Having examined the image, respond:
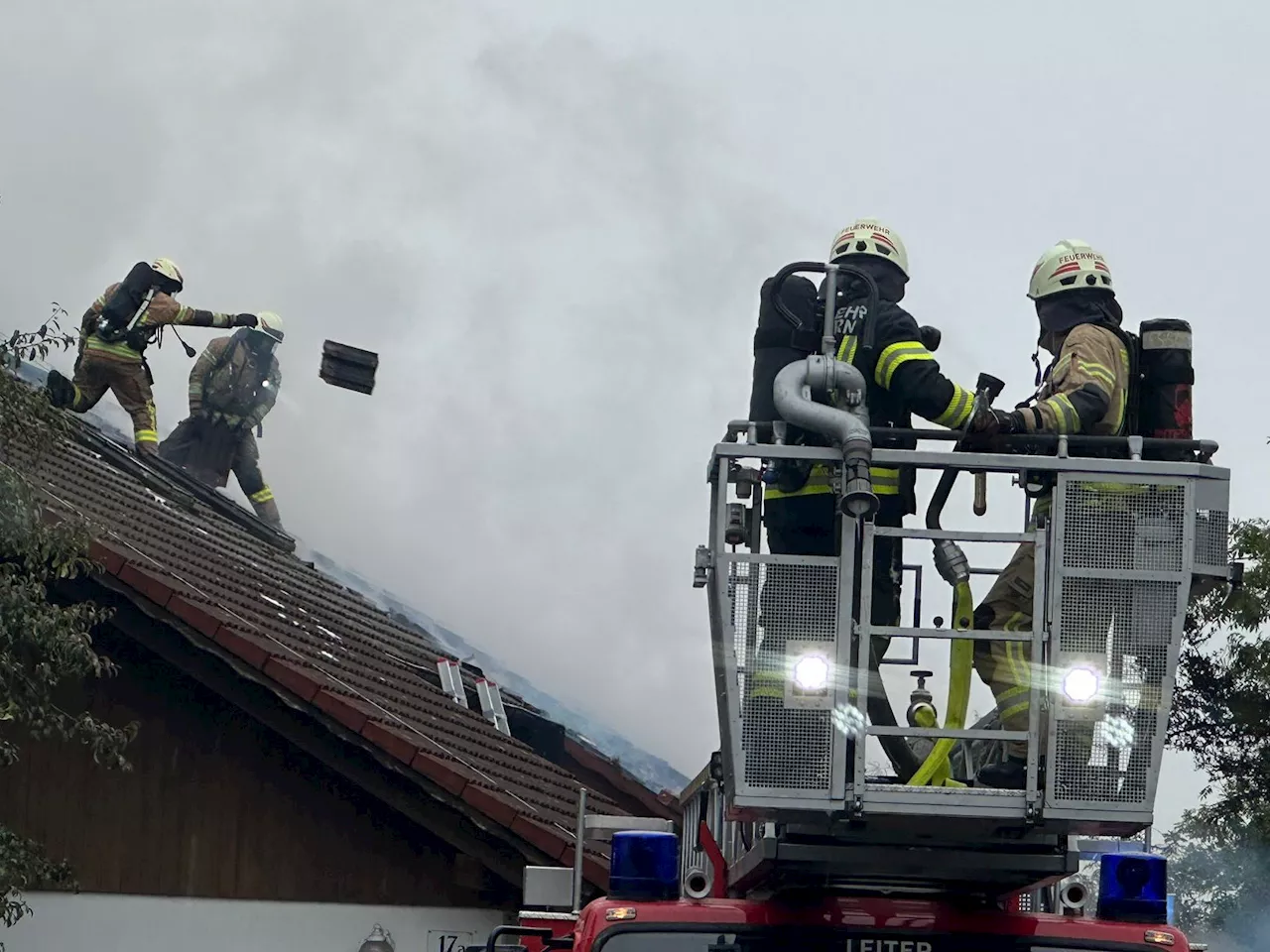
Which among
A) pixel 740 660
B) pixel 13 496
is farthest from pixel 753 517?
pixel 13 496

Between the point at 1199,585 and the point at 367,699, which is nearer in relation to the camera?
the point at 1199,585

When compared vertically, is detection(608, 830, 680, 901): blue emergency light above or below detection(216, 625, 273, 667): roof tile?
below

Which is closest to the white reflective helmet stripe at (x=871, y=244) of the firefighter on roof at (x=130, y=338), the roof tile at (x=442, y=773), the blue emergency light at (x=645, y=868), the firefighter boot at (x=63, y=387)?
the blue emergency light at (x=645, y=868)

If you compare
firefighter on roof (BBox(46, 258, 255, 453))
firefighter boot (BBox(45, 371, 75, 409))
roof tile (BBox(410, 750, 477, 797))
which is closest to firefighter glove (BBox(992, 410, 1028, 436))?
roof tile (BBox(410, 750, 477, 797))

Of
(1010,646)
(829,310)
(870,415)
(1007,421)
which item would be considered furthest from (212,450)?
(1010,646)

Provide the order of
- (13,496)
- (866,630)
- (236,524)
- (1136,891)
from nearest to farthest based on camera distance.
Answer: (866,630)
(1136,891)
(13,496)
(236,524)

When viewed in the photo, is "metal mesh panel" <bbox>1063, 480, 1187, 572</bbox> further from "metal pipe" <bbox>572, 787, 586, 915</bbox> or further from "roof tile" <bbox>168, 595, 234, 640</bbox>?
"roof tile" <bbox>168, 595, 234, 640</bbox>

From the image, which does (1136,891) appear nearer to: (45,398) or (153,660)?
(45,398)

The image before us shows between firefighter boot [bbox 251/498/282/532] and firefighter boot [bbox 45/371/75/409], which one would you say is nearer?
firefighter boot [bbox 45/371/75/409]

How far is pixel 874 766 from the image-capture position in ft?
20.0

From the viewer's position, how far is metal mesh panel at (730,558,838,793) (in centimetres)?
601

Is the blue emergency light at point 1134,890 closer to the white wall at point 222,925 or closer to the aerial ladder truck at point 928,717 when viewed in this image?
the aerial ladder truck at point 928,717

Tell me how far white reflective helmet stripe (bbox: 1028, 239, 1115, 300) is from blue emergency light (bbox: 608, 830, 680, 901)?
2.19m

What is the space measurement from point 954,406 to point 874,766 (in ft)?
3.73
